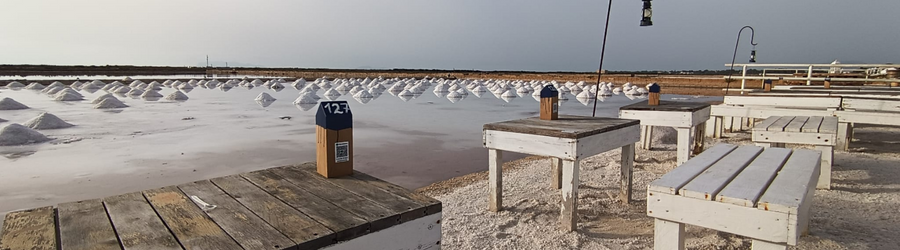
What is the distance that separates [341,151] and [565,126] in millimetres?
2312

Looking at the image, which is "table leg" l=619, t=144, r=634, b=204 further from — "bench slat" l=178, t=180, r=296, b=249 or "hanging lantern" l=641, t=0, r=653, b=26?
"bench slat" l=178, t=180, r=296, b=249

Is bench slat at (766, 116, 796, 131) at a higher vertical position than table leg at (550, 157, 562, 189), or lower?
higher

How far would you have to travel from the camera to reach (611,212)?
4.71 meters

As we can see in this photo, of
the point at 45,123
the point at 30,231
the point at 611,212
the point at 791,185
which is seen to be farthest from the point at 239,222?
the point at 45,123

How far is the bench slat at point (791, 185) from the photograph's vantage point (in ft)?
7.09

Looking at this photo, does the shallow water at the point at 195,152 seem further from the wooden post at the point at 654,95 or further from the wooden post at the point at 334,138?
the wooden post at the point at 334,138

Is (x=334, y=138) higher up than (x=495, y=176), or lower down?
higher up

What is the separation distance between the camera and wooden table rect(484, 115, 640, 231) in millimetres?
3899

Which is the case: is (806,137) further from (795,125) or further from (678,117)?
(678,117)

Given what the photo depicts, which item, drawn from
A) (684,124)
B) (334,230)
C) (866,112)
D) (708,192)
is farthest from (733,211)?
(866,112)

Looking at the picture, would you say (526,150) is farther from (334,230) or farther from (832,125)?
(832,125)

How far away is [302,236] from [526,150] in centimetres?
271

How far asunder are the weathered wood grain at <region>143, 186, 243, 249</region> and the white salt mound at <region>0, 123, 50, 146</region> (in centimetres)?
947

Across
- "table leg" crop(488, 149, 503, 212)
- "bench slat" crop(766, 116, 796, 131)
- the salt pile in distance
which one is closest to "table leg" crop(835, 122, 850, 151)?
"bench slat" crop(766, 116, 796, 131)
